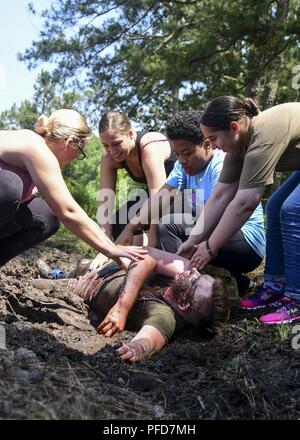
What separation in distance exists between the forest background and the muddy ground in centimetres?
Answer: 504

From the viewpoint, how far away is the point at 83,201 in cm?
1255

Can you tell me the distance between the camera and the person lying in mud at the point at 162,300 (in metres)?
3.79

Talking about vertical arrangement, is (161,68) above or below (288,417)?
above

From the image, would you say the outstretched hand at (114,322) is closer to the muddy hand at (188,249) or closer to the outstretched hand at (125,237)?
the muddy hand at (188,249)

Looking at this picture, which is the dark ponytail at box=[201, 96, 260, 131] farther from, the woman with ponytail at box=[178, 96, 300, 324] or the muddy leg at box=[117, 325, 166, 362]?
the muddy leg at box=[117, 325, 166, 362]

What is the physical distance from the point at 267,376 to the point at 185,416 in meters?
0.62

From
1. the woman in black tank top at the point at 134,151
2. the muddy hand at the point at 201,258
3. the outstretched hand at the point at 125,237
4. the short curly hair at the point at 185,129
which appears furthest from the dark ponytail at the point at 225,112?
the outstretched hand at the point at 125,237

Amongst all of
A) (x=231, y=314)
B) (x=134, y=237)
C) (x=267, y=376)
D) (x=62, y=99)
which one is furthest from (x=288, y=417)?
(x=62, y=99)

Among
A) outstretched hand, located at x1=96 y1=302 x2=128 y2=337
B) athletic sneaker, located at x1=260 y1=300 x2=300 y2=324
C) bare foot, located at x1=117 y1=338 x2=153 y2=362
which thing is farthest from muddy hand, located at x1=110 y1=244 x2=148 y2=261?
athletic sneaker, located at x1=260 y1=300 x2=300 y2=324

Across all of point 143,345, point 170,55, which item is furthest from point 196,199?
point 170,55

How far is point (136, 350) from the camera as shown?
3379 mm

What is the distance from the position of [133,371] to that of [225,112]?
167 centimetres

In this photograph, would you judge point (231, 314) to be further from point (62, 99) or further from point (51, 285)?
point (62, 99)

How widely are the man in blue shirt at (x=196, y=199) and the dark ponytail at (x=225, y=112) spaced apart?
70 centimetres
